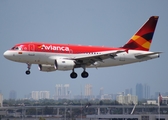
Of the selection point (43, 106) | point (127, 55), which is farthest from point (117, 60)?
point (43, 106)

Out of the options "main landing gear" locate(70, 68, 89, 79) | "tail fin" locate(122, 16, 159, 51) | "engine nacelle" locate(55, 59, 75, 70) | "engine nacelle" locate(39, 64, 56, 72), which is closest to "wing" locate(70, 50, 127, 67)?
"engine nacelle" locate(55, 59, 75, 70)

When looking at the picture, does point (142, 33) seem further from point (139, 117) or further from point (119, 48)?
point (139, 117)

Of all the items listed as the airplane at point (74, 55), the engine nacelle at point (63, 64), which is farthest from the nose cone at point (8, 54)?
the engine nacelle at point (63, 64)

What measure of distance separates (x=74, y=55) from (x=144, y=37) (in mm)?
15486

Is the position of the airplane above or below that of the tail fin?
below

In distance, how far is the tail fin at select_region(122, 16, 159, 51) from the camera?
87.6m

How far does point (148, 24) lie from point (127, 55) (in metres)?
9.12

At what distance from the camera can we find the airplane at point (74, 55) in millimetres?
77500

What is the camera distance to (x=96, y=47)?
273 feet

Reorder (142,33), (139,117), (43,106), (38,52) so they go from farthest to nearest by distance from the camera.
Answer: (43,106)
(139,117)
(142,33)
(38,52)

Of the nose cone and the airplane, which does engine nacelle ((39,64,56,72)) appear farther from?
the nose cone

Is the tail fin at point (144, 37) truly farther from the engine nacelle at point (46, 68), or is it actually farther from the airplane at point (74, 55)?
the engine nacelle at point (46, 68)

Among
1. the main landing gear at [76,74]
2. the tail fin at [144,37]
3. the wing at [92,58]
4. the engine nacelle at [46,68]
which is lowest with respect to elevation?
the main landing gear at [76,74]

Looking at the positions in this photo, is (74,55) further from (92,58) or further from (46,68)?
(46,68)
